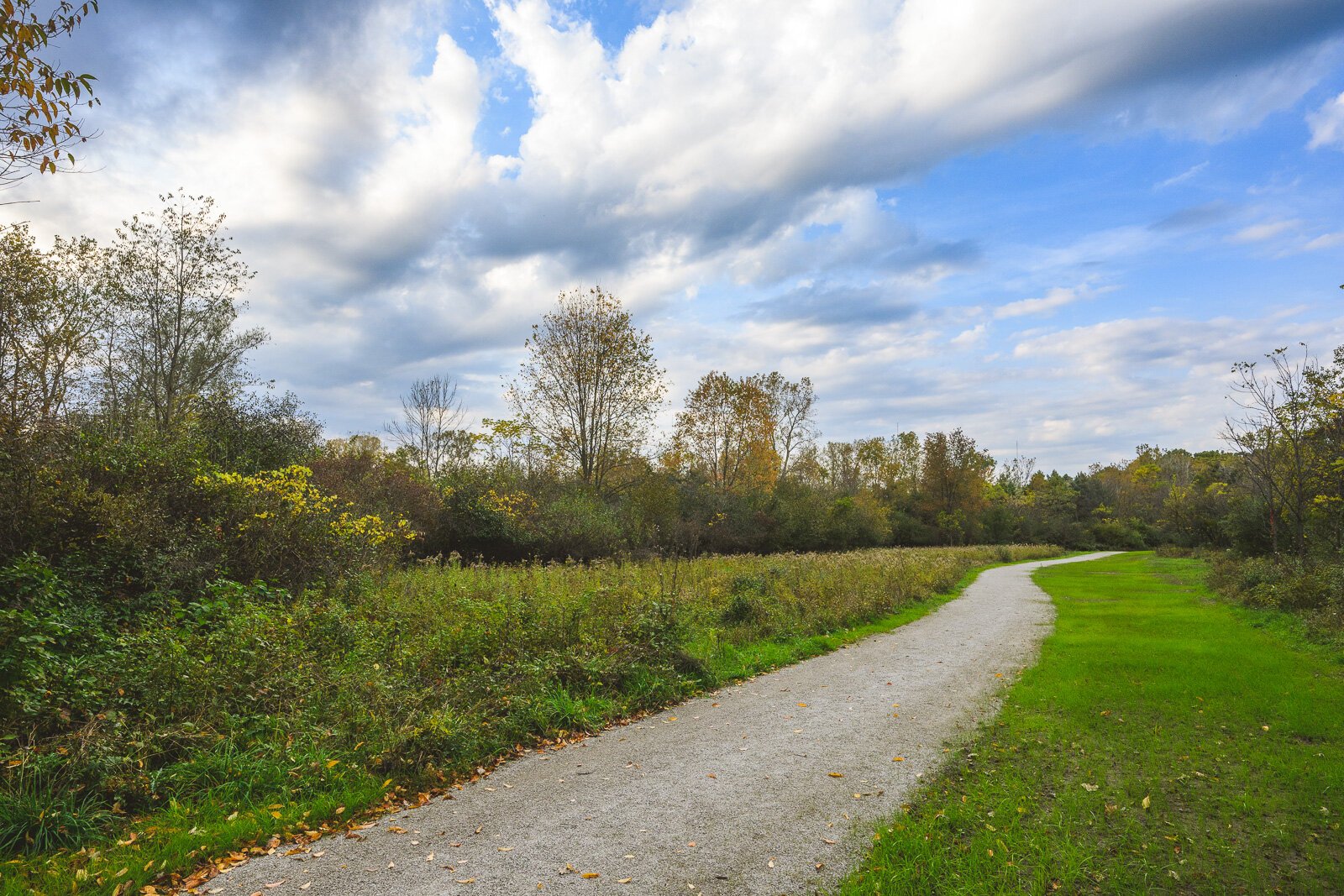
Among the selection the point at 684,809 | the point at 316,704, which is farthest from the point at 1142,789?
the point at 316,704

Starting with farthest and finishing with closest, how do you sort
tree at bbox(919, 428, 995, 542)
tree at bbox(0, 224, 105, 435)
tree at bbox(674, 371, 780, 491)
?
tree at bbox(919, 428, 995, 542), tree at bbox(674, 371, 780, 491), tree at bbox(0, 224, 105, 435)

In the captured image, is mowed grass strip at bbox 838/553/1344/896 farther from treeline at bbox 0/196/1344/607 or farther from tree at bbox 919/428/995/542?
tree at bbox 919/428/995/542

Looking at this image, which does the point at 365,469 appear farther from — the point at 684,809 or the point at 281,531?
the point at 684,809

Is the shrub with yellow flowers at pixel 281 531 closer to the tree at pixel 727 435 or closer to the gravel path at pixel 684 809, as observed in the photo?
the gravel path at pixel 684 809

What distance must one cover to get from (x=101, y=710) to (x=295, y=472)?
7.91 m

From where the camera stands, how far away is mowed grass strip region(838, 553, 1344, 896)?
4.14m

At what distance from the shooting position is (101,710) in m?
5.39

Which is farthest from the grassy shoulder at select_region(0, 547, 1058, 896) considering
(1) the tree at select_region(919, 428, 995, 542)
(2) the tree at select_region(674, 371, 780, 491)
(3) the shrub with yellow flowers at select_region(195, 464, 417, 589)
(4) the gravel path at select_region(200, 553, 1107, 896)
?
(1) the tree at select_region(919, 428, 995, 542)

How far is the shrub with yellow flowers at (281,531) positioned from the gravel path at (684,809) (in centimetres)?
666

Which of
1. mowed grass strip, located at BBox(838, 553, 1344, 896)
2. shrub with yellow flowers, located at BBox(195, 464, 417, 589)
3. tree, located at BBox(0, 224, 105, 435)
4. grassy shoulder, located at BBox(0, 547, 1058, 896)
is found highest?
tree, located at BBox(0, 224, 105, 435)

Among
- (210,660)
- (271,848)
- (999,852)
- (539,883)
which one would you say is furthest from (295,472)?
(999,852)

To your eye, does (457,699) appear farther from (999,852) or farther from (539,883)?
(999,852)

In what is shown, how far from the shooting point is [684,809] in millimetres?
5121

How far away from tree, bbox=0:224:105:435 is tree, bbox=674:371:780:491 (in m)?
27.3
